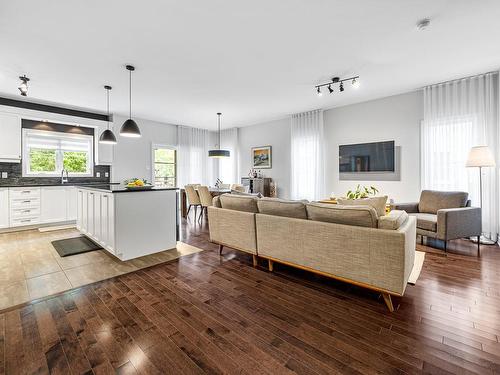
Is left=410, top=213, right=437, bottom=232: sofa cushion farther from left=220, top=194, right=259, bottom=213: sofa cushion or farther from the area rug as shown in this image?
left=220, top=194, right=259, bottom=213: sofa cushion

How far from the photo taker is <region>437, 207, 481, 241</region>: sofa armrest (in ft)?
11.1

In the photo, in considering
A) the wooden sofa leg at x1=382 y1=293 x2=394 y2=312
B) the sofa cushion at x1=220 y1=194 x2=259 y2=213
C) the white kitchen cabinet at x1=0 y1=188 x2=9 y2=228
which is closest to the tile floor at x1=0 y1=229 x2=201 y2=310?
the white kitchen cabinet at x1=0 y1=188 x2=9 y2=228

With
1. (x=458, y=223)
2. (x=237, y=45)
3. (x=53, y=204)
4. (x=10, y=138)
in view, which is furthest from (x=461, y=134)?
(x=10, y=138)

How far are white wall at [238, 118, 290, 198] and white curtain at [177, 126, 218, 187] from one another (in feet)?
5.13

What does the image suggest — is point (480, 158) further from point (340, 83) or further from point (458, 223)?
point (340, 83)

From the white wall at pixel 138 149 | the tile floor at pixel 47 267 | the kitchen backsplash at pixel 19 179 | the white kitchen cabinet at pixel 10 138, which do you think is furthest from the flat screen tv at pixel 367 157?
the white kitchen cabinet at pixel 10 138

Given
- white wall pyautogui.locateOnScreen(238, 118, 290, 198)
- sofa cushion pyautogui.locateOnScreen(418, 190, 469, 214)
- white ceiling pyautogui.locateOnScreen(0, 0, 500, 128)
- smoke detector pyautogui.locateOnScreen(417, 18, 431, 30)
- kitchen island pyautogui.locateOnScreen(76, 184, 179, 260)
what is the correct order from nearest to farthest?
white ceiling pyautogui.locateOnScreen(0, 0, 500, 128), smoke detector pyautogui.locateOnScreen(417, 18, 431, 30), kitchen island pyautogui.locateOnScreen(76, 184, 179, 260), sofa cushion pyautogui.locateOnScreen(418, 190, 469, 214), white wall pyautogui.locateOnScreen(238, 118, 290, 198)

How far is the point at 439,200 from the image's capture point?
3996 millimetres

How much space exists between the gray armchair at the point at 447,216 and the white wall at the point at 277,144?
336 cm

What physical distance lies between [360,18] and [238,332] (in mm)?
3218

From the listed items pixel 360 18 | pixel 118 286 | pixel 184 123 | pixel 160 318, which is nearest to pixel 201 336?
pixel 160 318

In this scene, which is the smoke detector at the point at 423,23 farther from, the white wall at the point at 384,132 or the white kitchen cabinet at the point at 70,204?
the white kitchen cabinet at the point at 70,204

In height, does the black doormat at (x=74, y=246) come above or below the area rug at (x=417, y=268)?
above

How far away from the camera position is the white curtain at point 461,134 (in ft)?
13.0
